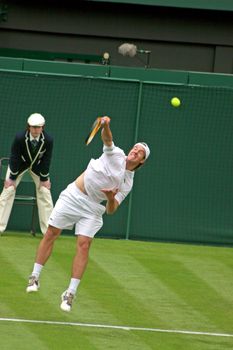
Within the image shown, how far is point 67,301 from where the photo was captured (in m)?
13.6

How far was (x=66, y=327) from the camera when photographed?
43.2 ft

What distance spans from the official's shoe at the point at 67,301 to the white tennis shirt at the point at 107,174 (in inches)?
40.0

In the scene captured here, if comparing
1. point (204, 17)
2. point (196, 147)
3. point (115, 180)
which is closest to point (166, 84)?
point (196, 147)

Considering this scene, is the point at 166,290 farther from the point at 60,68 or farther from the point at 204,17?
the point at 204,17

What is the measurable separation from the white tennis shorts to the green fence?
6030 mm

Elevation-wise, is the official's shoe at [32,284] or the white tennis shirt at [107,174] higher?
the white tennis shirt at [107,174]

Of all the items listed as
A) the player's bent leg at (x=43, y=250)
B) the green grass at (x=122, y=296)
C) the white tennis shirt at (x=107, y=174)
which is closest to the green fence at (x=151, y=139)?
the green grass at (x=122, y=296)

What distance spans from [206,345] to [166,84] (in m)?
7.68

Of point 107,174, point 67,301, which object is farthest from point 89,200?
point 67,301

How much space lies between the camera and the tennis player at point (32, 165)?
1847 centimetres

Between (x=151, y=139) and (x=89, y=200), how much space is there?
640 centimetres

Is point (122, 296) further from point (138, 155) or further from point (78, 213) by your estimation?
point (138, 155)

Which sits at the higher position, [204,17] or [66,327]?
[204,17]

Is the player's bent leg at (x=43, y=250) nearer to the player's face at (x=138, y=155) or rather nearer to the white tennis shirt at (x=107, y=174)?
the white tennis shirt at (x=107, y=174)
